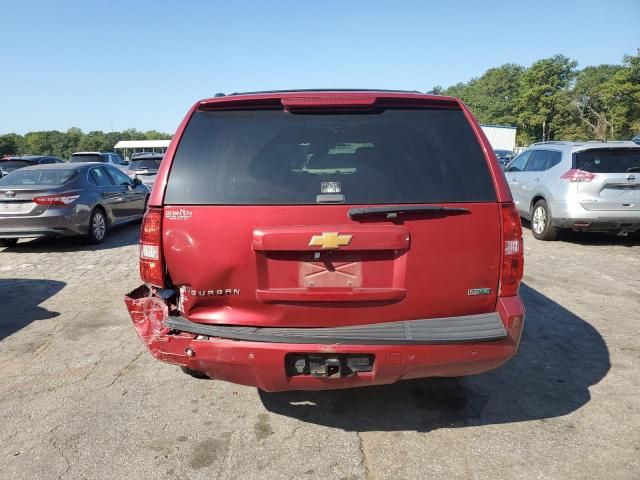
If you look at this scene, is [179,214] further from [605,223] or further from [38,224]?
[605,223]

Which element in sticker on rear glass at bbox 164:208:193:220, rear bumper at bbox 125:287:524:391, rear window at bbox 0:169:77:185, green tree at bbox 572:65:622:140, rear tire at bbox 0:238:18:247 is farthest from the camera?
green tree at bbox 572:65:622:140

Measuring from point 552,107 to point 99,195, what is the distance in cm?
7614

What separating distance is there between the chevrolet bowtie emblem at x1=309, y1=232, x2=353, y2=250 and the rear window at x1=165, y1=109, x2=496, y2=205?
19cm

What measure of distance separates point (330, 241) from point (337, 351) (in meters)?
0.55

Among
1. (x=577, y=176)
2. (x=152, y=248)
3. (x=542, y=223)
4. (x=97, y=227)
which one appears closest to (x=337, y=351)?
(x=152, y=248)

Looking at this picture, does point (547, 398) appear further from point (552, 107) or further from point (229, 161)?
point (552, 107)

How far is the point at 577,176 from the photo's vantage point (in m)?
8.00

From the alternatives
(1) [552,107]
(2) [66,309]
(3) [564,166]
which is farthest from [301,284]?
(1) [552,107]

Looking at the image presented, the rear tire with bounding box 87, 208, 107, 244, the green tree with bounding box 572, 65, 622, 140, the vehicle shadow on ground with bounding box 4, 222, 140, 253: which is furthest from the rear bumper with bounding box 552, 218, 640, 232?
the green tree with bounding box 572, 65, 622, 140

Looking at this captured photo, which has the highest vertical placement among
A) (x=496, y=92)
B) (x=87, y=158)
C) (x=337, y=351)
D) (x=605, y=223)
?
(x=496, y=92)

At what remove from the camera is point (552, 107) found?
71562mm

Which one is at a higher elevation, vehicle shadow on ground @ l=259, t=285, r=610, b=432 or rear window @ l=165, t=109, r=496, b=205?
rear window @ l=165, t=109, r=496, b=205

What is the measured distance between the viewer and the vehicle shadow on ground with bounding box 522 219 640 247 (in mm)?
8672

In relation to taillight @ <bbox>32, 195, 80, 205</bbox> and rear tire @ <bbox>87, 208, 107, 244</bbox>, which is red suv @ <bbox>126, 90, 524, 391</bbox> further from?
rear tire @ <bbox>87, 208, 107, 244</bbox>
